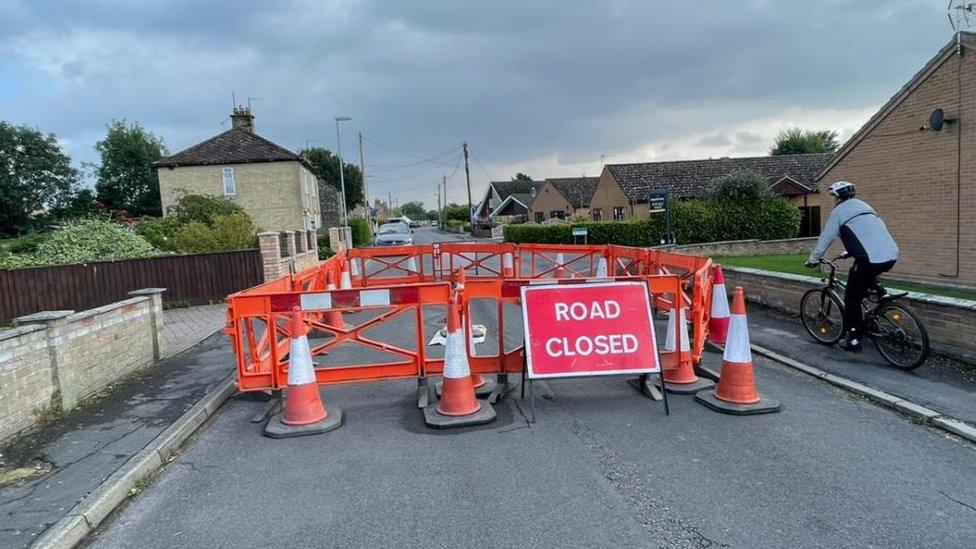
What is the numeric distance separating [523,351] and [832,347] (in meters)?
4.34

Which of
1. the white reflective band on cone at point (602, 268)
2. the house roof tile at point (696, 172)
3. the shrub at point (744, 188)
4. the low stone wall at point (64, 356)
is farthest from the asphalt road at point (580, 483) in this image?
the house roof tile at point (696, 172)

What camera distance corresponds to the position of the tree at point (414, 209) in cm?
18125

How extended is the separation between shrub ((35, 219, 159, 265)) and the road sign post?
1288 cm

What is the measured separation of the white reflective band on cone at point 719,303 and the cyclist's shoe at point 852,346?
1.35 m

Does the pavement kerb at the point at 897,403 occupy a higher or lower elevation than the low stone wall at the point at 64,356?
lower

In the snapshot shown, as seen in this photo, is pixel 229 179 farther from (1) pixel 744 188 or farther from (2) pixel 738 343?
(2) pixel 738 343

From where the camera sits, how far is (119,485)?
402 centimetres

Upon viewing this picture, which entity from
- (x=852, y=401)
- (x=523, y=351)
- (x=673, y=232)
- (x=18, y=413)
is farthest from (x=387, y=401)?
(x=673, y=232)

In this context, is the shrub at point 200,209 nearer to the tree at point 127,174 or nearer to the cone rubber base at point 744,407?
the cone rubber base at point 744,407

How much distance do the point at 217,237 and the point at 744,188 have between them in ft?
72.6

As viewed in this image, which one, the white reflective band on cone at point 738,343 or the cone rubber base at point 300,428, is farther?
the white reflective band on cone at point 738,343

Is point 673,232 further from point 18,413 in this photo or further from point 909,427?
point 18,413

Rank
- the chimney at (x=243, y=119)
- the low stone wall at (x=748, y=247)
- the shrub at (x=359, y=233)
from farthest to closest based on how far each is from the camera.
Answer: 1. the shrub at (x=359, y=233)
2. the chimney at (x=243, y=119)
3. the low stone wall at (x=748, y=247)

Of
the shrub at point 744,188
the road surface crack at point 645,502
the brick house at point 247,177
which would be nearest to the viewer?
the road surface crack at point 645,502
